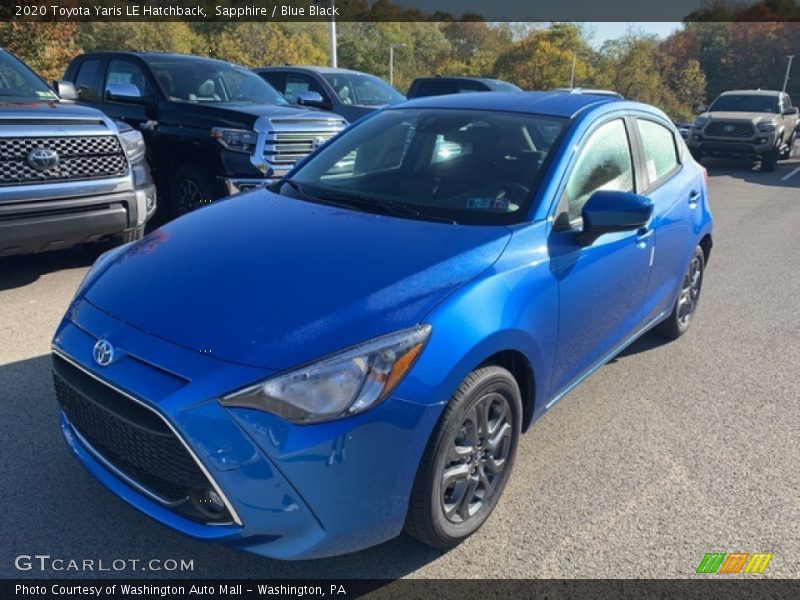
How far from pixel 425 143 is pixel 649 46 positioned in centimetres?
6869

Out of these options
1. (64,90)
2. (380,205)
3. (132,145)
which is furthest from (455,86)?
(380,205)

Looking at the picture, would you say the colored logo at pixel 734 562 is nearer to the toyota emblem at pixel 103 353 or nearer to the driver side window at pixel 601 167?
the driver side window at pixel 601 167

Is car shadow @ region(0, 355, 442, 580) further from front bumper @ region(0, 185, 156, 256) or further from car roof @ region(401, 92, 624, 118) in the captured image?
car roof @ region(401, 92, 624, 118)

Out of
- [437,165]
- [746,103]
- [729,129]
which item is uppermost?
[437,165]

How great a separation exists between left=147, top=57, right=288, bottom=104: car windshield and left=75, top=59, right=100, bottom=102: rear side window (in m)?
0.97

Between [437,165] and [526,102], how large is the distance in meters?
0.70

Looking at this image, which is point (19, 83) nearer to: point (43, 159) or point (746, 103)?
point (43, 159)

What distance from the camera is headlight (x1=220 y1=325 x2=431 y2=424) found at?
1979 mm

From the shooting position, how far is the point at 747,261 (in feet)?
23.9

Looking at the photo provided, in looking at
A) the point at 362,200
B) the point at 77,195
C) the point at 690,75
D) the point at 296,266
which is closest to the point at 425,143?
the point at 362,200

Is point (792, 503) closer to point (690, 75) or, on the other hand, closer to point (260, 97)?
point (260, 97)

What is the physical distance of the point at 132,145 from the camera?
5523 millimetres

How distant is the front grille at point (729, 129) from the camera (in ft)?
52.4

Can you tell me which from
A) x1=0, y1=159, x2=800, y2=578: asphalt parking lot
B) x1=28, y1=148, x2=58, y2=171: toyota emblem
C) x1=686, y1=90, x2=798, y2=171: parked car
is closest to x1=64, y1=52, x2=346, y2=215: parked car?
x1=28, y1=148, x2=58, y2=171: toyota emblem
